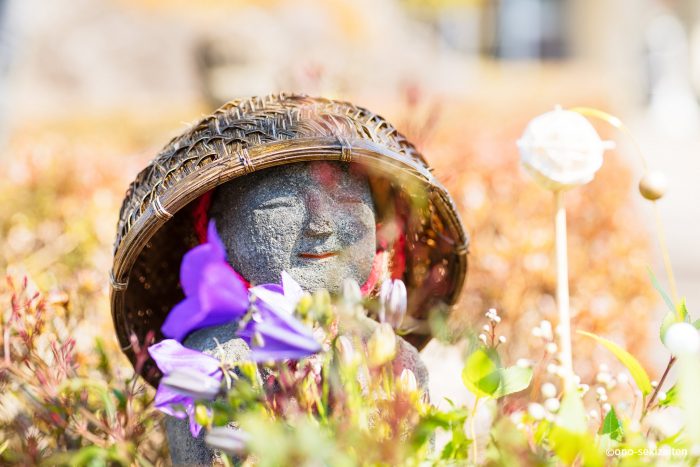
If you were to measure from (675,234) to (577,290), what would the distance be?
3.85 metres

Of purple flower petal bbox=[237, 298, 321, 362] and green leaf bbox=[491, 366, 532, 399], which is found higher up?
purple flower petal bbox=[237, 298, 321, 362]

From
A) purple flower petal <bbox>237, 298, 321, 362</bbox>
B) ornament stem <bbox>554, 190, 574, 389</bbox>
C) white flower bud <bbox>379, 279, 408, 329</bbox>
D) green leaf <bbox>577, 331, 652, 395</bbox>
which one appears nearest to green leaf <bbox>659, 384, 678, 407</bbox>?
green leaf <bbox>577, 331, 652, 395</bbox>

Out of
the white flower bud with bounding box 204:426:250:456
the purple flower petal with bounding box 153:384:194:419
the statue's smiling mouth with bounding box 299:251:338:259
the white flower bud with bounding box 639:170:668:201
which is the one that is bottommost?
the purple flower petal with bounding box 153:384:194:419

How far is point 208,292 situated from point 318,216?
219 millimetres

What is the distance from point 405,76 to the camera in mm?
8734

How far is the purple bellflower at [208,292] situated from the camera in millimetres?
1137

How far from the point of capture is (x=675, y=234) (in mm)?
5707

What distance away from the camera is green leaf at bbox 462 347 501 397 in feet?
2.84

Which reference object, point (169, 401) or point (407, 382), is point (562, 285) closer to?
point (407, 382)

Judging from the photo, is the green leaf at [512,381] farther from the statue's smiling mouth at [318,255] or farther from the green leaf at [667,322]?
the statue's smiling mouth at [318,255]

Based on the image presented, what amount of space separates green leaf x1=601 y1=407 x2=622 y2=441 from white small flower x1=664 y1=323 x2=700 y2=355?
0.17 meters

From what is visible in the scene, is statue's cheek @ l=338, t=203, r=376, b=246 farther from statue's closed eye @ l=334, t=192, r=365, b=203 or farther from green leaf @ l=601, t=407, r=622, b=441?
green leaf @ l=601, t=407, r=622, b=441

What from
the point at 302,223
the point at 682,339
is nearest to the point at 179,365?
the point at 302,223

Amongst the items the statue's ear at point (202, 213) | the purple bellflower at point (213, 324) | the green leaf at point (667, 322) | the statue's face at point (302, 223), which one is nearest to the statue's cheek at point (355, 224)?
the statue's face at point (302, 223)
